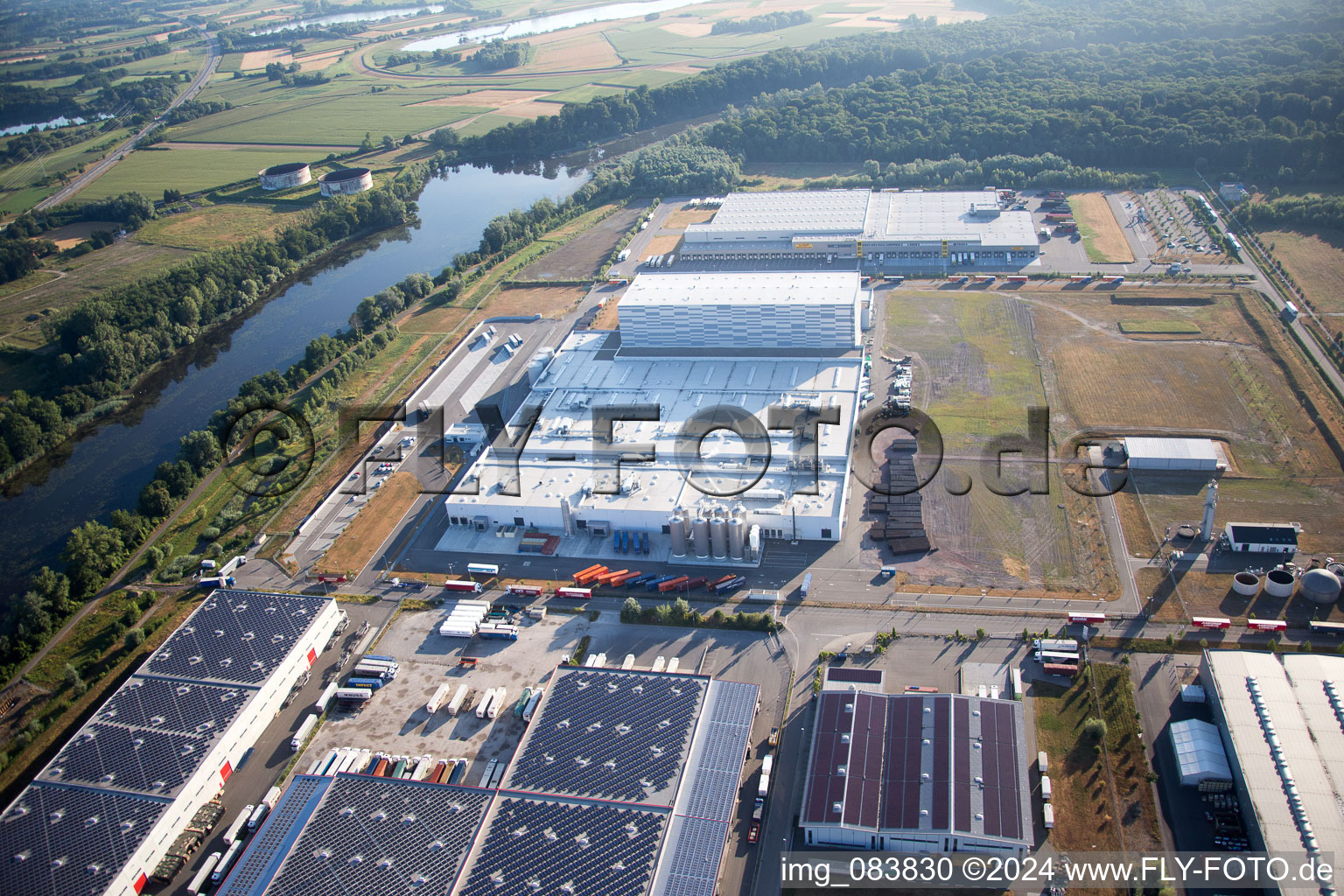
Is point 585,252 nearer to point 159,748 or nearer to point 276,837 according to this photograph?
point 159,748

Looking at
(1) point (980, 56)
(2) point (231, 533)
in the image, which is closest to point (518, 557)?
(2) point (231, 533)

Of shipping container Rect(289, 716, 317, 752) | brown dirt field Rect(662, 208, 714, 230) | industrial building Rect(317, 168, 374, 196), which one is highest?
brown dirt field Rect(662, 208, 714, 230)

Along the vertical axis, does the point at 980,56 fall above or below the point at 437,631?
above

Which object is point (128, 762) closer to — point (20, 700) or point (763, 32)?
point (20, 700)

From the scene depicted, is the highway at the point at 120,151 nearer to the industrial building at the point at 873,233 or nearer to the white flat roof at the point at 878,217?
the industrial building at the point at 873,233

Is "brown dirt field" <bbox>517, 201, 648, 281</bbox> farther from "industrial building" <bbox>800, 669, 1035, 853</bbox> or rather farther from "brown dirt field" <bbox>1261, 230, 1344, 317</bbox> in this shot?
"brown dirt field" <bbox>1261, 230, 1344, 317</bbox>

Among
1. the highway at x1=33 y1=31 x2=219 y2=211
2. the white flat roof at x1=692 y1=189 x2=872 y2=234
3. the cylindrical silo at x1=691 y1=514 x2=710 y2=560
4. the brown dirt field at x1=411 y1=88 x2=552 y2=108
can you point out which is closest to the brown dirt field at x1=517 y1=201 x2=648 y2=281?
the white flat roof at x1=692 y1=189 x2=872 y2=234
